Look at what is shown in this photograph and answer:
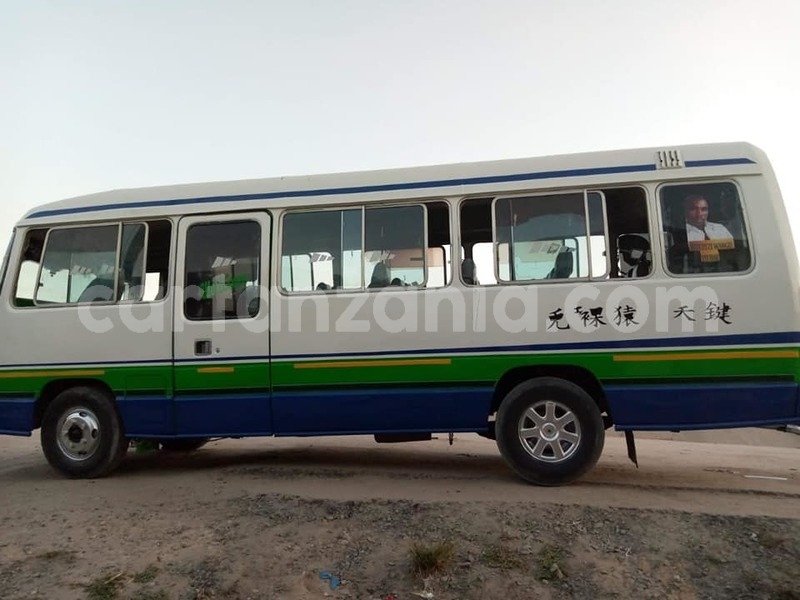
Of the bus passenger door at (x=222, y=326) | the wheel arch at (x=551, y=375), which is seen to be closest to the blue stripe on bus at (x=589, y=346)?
the bus passenger door at (x=222, y=326)

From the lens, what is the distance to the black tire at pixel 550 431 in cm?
589

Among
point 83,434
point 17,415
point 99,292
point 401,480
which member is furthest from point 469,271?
point 17,415

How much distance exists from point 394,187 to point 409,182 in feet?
0.54

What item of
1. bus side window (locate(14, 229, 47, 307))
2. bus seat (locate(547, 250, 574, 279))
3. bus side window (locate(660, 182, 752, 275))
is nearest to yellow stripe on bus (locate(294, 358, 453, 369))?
bus seat (locate(547, 250, 574, 279))

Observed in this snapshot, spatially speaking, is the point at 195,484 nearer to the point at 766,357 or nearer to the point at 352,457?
the point at 352,457

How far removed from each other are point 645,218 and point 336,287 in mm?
3159

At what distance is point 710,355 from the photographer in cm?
577

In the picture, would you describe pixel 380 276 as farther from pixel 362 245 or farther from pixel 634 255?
pixel 634 255

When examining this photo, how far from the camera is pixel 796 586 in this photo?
13.4 ft

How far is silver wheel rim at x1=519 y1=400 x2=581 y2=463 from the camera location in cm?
595

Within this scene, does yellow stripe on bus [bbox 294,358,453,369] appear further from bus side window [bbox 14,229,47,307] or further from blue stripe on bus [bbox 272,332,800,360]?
bus side window [bbox 14,229,47,307]

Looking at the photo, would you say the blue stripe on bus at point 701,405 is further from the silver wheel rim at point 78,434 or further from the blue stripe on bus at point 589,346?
the silver wheel rim at point 78,434

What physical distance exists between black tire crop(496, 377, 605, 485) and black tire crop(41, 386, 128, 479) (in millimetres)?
4170

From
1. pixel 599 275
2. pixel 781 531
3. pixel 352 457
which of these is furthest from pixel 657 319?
pixel 352 457
